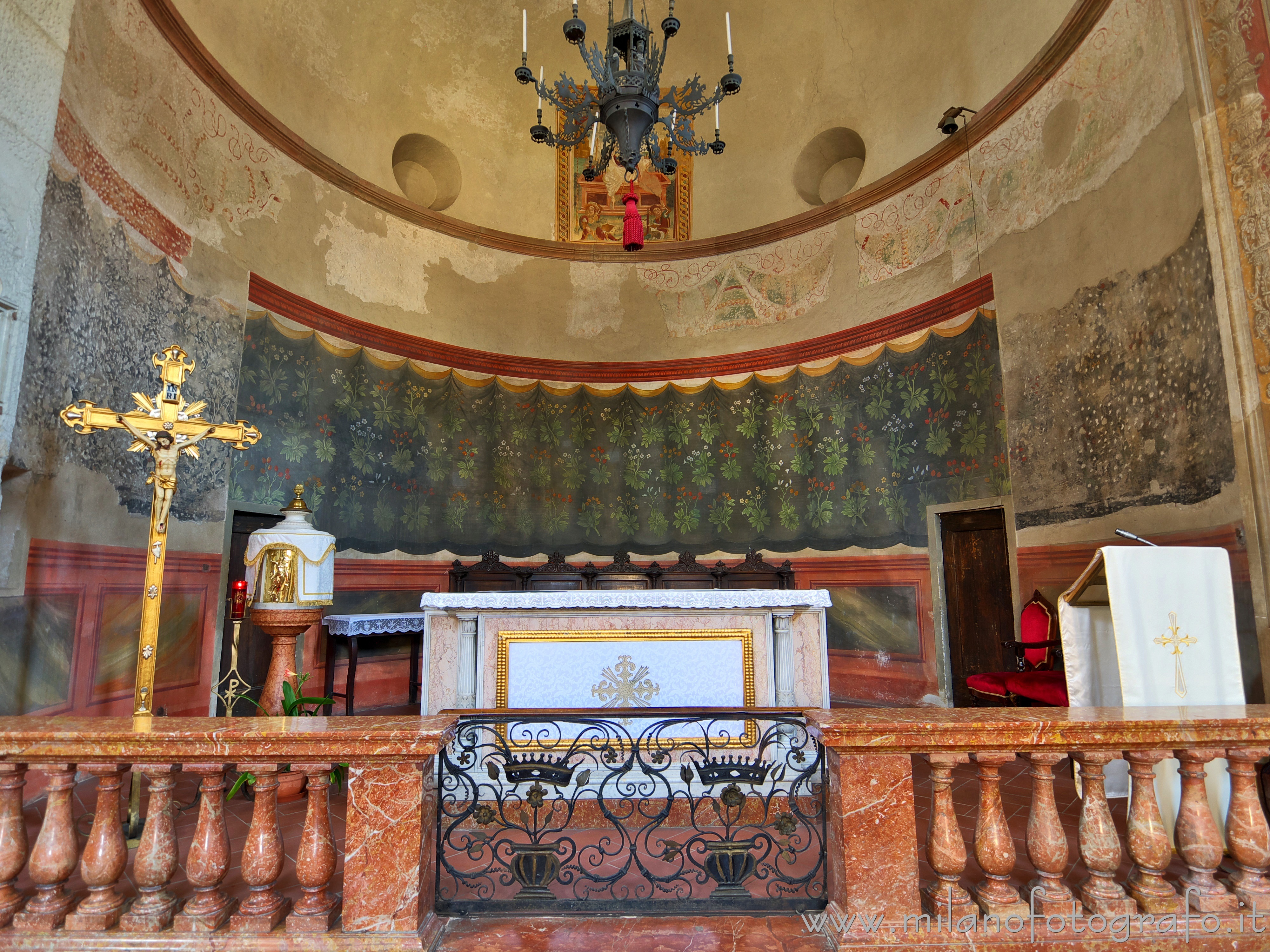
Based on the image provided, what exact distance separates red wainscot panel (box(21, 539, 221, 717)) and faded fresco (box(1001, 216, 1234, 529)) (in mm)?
7101

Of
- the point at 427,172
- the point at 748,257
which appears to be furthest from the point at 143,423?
the point at 748,257

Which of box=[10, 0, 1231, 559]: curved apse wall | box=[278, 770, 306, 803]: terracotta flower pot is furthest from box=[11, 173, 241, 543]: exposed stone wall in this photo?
box=[278, 770, 306, 803]: terracotta flower pot

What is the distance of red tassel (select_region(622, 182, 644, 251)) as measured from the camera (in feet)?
17.9

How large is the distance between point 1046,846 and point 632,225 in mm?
4751

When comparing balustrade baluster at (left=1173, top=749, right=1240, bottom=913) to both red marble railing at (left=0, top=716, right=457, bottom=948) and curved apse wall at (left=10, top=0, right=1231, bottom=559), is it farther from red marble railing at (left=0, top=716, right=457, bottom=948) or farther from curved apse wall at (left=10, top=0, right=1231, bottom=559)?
curved apse wall at (left=10, top=0, right=1231, bottom=559)

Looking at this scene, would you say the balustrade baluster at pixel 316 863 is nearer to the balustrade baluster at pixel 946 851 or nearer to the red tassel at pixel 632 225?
the balustrade baluster at pixel 946 851

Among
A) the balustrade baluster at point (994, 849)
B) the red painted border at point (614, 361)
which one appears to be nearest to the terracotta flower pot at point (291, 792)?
the balustrade baluster at point (994, 849)

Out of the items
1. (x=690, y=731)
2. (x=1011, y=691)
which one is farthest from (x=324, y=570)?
(x=1011, y=691)

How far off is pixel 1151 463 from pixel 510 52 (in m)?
8.41

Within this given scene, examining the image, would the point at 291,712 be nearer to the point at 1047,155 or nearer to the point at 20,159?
the point at 20,159

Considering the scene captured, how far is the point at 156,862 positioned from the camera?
6.86 ft

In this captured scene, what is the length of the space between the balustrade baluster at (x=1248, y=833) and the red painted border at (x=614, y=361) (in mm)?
5516

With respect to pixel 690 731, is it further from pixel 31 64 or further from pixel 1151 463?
pixel 31 64

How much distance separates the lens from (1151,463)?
15.9 feet
